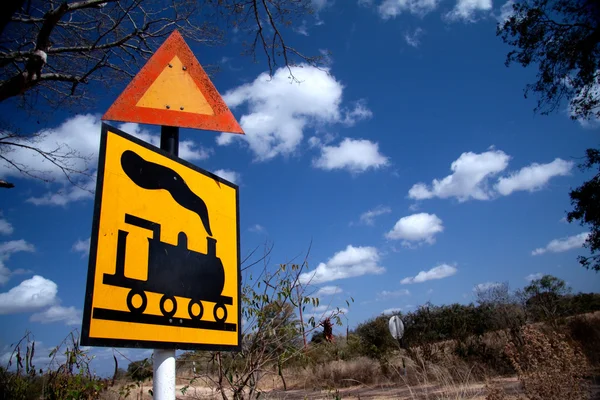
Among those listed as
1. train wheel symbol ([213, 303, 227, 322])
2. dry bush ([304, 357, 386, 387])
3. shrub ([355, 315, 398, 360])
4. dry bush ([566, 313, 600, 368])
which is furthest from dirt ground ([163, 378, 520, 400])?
shrub ([355, 315, 398, 360])

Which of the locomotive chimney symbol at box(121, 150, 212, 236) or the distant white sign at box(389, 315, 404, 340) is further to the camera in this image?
the distant white sign at box(389, 315, 404, 340)

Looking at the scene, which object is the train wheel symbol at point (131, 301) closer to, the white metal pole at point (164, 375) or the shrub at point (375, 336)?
the white metal pole at point (164, 375)

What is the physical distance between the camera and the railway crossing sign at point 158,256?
1.09 metres

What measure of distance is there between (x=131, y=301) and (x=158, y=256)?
6.5 inches

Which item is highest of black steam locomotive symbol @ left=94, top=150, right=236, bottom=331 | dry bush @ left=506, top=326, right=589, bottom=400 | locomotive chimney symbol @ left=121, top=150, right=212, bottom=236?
locomotive chimney symbol @ left=121, top=150, right=212, bottom=236

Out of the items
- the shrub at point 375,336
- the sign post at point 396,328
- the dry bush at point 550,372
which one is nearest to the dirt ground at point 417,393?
the dry bush at point 550,372

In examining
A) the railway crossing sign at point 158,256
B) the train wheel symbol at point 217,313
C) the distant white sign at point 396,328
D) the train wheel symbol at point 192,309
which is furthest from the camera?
the distant white sign at point 396,328

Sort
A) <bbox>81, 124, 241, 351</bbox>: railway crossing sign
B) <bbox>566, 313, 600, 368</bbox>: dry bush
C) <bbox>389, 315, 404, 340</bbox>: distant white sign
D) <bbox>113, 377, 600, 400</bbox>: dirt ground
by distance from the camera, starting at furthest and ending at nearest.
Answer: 1. <bbox>389, 315, 404, 340</bbox>: distant white sign
2. <bbox>566, 313, 600, 368</bbox>: dry bush
3. <bbox>113, 377, 600, 400</bbox>: dirt ground
4. <bbox>81, 124, 241, 351</bbox>: railway crossing sign

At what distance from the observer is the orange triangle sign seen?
1515 mm

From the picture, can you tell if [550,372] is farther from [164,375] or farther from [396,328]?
[396,328]

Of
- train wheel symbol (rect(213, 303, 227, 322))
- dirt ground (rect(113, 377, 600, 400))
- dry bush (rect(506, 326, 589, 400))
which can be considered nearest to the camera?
train wheel symbol (rect(213, 303, 227, 322))

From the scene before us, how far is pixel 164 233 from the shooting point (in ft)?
4.27

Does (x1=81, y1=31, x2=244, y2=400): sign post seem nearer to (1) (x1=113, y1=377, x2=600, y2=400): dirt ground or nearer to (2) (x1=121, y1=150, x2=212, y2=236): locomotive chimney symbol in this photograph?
(2) (x1=121, y1=150, x2=212, y2=236): locomotive chimney symbol

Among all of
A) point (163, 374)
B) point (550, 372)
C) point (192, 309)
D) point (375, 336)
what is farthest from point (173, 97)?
point (375, 336)
